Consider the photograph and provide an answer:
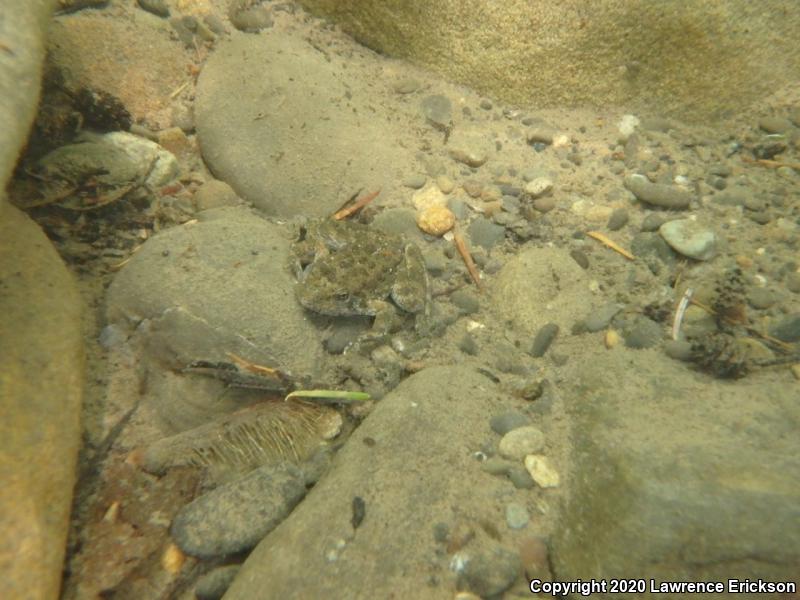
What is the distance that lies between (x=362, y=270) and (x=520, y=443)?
1.77 metres

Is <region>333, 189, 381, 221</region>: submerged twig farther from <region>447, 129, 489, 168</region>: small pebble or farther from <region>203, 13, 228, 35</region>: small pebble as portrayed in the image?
<region>203, 13, 228, 35</region>: small pebble

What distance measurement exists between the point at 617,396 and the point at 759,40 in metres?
3.72

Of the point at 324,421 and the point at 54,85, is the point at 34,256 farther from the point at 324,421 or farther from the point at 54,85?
the point at 324,421

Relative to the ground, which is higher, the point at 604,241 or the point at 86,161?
the point at 604,241

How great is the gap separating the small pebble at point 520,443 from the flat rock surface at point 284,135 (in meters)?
2.40

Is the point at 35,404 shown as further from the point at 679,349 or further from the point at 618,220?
the point at 618,220

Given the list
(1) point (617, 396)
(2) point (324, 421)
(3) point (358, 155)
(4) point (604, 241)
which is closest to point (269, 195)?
(3) point (358, 155)

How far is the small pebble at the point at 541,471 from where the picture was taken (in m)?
2.61

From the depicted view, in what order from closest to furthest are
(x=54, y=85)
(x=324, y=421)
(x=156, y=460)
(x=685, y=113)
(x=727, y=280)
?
(x=156, y=460) < (x=324, y=421) < (x=727, y=280) < (x=54, y=85) < (x=685, y=113)

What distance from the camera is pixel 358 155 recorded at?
4141 mm

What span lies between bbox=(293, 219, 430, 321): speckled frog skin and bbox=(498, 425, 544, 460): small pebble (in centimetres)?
120

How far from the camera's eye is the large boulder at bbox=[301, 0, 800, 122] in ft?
13.1

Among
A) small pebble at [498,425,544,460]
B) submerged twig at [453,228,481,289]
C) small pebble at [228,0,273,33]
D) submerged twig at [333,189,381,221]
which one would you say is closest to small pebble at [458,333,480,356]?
submerged twig at [453,228,481,289]

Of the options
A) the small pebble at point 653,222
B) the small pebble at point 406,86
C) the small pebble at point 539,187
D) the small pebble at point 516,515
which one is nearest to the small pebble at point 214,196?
the small pebble at point 406,86
